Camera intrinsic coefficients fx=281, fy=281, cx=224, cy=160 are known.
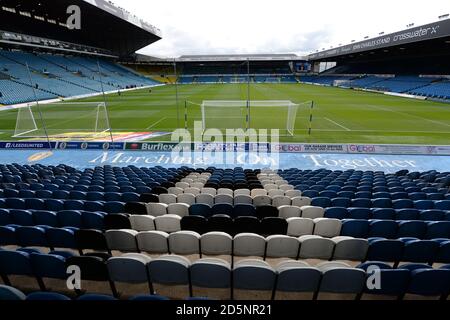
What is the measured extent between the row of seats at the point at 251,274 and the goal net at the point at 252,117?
17.8 meters

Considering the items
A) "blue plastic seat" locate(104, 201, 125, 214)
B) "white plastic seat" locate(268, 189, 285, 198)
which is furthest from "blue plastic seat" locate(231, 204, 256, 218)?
"blue plastic seat" locate(104, 201, 125, 214)

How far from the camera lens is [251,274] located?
4.04 meters

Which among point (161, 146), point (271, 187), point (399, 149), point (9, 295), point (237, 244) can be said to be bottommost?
point (271, 187)

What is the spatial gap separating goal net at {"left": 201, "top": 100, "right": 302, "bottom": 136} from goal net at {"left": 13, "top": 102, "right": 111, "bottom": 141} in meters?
9.15

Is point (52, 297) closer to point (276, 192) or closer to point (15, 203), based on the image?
point (15, 203)

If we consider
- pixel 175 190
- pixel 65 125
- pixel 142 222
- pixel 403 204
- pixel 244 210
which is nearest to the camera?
pixel 142 222

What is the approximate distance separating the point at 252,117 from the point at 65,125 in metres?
18.2

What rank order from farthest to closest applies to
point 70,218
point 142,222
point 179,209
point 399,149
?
point 399,149 < point 179,209 < point 70,218 < point 142,222

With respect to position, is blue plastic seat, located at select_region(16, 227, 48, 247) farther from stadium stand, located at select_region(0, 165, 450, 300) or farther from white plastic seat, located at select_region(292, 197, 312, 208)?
white plastic seat, located at select_region(292, 197, 312, 208)

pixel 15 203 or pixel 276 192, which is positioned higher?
pixel 15 203


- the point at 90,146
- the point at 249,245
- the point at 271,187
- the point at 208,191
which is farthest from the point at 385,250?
the point at 90,146

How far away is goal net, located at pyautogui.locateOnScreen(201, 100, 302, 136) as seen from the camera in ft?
80.7

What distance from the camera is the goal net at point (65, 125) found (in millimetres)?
22016

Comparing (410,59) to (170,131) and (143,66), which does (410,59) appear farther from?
(143,66)
